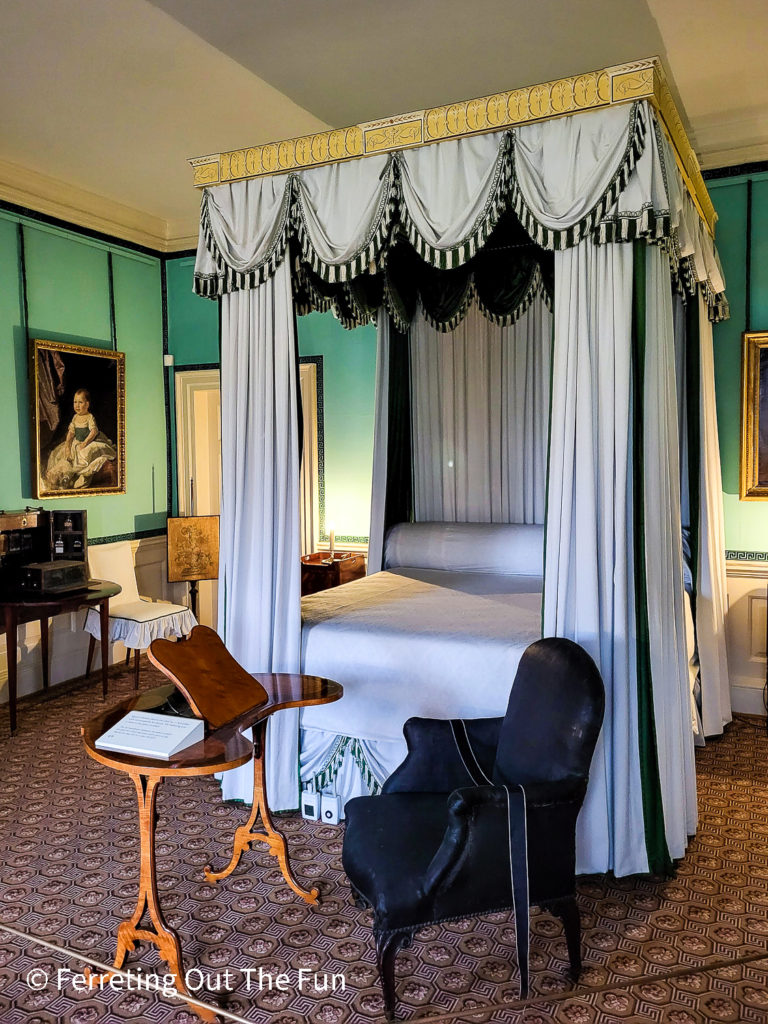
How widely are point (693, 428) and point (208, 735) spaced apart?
3435mm

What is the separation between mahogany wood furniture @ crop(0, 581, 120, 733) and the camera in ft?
16.1

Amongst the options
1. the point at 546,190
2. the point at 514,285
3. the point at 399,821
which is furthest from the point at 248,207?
the point at 399,821

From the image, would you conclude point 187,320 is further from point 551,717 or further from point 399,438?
point 551,717

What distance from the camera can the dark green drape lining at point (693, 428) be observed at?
4.68m

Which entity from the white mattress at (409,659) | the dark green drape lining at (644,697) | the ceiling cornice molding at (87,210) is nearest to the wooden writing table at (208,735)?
the white mattress at (409,659)

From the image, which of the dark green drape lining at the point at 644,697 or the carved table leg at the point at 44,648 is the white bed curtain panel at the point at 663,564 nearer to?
the dark green drape lining at the point at 644,697

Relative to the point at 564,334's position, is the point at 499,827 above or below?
below

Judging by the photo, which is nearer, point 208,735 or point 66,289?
point 208,735

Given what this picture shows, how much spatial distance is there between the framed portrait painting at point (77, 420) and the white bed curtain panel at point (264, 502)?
2523 millimetres

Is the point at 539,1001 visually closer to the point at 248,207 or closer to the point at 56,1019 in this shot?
the point at 56,1019

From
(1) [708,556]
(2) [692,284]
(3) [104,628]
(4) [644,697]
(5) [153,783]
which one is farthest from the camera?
(3) [104,628]

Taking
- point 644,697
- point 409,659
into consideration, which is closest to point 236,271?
point 409,659

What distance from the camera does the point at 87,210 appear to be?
20.3 feet

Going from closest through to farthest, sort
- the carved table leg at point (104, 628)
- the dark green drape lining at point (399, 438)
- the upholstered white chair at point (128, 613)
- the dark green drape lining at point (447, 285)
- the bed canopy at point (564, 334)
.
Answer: the bed canopy at point (564, 334), the dark green drape lining at point (447, 285), the carved table leg at point (104, 628), the upholstered white chair at point (128, 613), the dark green drape lining at point (399, 438)
